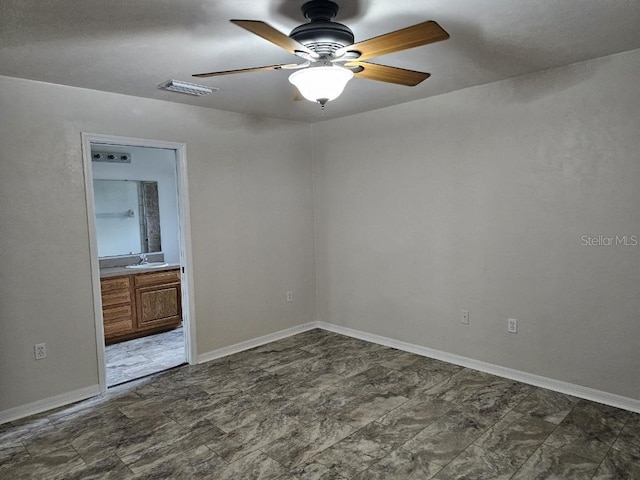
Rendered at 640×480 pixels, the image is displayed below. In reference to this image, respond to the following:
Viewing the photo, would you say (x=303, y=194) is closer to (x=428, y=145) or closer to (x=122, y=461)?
(x=428, y=145)

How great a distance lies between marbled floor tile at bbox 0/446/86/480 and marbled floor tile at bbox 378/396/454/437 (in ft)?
6.32

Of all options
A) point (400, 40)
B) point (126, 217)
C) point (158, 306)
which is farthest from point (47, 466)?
point (126, 217)

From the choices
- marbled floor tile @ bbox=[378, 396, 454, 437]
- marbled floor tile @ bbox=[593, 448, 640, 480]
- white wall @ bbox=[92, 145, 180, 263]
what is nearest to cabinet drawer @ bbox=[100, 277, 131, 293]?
white wall @ bbox=[92, 145, 180, 263]

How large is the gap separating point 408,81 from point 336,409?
2.28 meters

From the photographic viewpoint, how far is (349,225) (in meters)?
4.77

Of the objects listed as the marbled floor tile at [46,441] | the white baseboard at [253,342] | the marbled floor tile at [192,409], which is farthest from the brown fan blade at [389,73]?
the white baseboard at [253,342]

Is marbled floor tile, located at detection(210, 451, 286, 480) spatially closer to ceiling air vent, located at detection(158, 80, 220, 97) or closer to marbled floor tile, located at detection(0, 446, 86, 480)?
marbled floor tile, located at detection(0, 446, 86, 480)

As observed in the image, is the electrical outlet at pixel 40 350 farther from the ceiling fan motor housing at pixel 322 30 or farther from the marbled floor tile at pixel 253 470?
the ceiling fan motor housing at pixel 322 30

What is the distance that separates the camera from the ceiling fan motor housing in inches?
77.9

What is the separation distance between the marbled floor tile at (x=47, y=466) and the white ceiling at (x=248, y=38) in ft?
7.97

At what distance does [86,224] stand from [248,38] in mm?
2034

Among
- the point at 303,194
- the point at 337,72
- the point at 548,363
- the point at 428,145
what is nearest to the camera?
the point at 337,72

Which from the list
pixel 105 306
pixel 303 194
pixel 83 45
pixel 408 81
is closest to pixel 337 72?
pixel 408 81

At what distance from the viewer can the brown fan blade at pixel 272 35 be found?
1.69 meters
